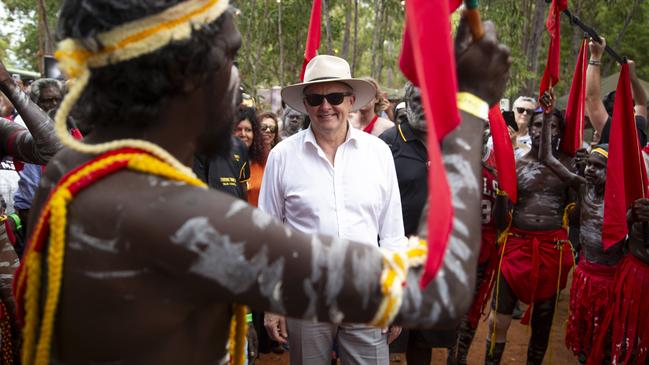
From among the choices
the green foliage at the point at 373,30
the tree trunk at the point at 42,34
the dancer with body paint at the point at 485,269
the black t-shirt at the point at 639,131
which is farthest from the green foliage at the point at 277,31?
the dancer with body paint at the point at 485,269

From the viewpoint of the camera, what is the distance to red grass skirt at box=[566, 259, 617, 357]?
193 inches

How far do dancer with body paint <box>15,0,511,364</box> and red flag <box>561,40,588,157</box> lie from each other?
374 cm

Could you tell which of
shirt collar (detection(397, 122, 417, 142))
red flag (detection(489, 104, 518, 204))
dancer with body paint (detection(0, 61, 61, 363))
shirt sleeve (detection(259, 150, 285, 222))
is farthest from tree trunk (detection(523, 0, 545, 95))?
dancer with body paint (detection(0, 61, 61, 363))

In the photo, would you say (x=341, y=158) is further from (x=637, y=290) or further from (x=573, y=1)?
(x=573, y=1)

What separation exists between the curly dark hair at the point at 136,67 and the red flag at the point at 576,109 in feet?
13.2

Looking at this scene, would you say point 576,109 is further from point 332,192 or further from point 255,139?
point 255,139

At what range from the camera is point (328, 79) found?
367 centimetres

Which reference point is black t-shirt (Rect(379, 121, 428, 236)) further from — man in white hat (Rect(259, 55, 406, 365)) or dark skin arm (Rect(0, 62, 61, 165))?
dark skin arm (Rect(0, 62, 61, 165))

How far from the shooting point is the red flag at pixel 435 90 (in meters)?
1.19

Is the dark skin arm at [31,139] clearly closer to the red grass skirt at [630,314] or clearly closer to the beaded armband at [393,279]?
the beaded armband at [393,279]

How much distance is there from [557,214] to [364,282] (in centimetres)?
423

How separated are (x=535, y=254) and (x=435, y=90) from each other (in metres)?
4.00

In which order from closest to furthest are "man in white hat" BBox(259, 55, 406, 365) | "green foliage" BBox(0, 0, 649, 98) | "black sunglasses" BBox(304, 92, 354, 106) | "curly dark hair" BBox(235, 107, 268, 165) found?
"man in white hat" BBox(259, 55, 406, 365)
"black sunglasses" BBox(304, 92, 354, 106)
"curly dark hair" BBox(235, 107, 268, 165)
"green foliage" BBox(0, 0, 649, 98)

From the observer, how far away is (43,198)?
1.41m
